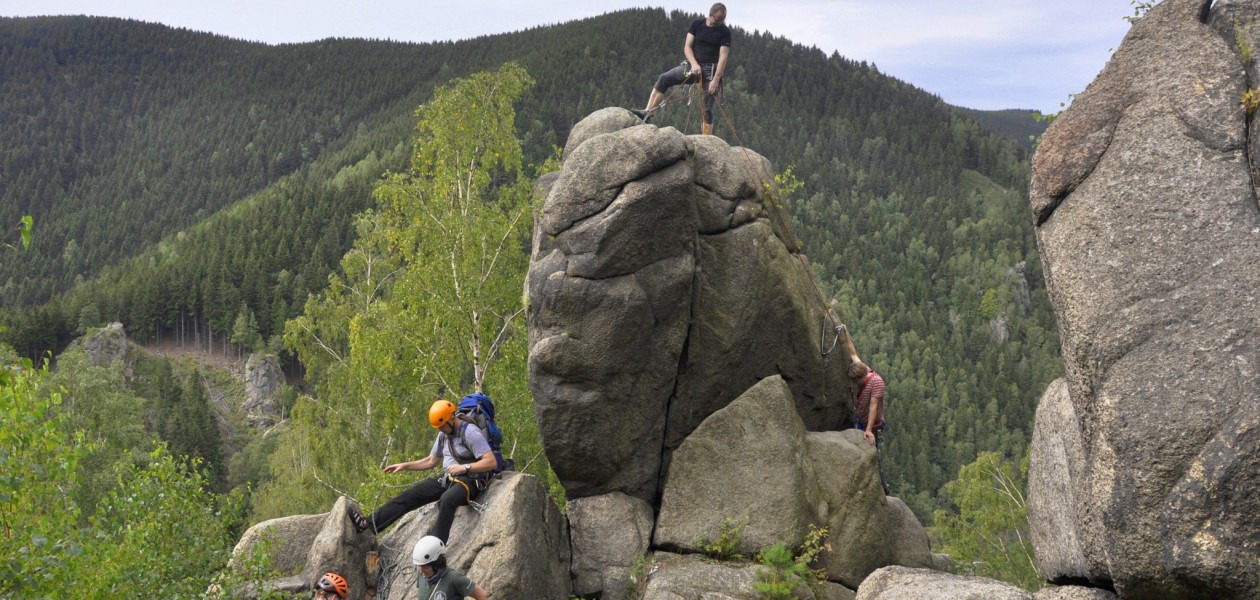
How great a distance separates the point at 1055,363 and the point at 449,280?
14419cm

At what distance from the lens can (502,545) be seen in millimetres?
17438

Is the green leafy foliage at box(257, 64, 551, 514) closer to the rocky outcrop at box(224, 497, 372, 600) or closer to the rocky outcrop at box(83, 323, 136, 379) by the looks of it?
the rocky outcrop at box(224, 497, 372, 600)

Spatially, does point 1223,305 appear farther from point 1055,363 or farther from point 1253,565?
point 1055,363

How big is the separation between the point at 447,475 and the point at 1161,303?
12001 mm

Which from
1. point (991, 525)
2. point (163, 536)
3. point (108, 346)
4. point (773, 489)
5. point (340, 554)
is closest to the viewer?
point (163, 536)

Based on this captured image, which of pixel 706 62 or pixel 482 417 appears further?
pixel 706 62

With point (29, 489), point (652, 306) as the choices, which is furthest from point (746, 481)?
point (29, 489)

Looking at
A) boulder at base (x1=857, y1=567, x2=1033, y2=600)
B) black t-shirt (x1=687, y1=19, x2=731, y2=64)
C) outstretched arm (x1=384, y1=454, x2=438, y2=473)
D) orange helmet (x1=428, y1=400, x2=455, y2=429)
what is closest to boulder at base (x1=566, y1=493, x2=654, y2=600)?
outstretched arm (x1=384, y1=454, x2=438, y2=473)

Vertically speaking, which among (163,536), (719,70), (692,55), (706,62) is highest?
(692,55)

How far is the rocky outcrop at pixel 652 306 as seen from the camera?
758 inches

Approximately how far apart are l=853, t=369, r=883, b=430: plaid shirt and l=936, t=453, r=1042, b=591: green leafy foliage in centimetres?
2661

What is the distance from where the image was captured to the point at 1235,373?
36.2 feet

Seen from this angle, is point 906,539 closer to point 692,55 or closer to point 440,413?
point 440,413

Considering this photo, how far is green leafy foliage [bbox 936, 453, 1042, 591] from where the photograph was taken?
155 ft
